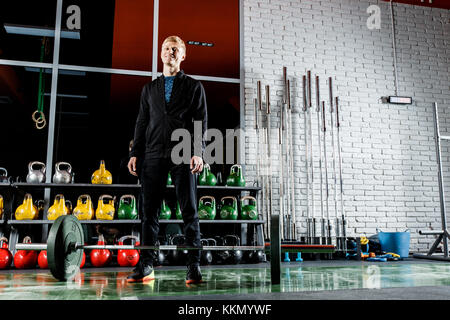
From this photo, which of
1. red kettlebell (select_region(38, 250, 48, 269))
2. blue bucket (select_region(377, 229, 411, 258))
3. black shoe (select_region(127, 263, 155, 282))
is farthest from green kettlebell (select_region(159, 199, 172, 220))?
blue bucket (select_region(377, 229, 411, 258))

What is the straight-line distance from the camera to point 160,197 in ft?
7.99

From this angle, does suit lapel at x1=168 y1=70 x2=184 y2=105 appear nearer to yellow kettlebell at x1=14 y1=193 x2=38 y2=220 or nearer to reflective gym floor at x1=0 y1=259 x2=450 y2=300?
reflective gym floor at x1=0 y1=259 x2=450 y2=300

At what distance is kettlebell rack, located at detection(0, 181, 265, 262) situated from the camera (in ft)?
13.2

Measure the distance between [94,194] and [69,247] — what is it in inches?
91.2

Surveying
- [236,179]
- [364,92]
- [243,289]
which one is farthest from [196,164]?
[364,92]

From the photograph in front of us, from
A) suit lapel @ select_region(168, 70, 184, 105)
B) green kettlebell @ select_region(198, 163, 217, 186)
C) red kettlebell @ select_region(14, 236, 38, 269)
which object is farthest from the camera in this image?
green kettlebell @ select_region(198, 163, 217, 186)

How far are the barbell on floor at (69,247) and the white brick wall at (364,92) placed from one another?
289cm

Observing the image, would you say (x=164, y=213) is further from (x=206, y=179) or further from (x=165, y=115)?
(x=165, y=115)

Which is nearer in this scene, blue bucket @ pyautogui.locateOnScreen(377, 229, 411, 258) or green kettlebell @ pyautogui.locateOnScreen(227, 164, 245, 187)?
green kettlebell @ pyautogui.locateOnScreen(227, 164, 245, 187)

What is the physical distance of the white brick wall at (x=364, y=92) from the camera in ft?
17.8

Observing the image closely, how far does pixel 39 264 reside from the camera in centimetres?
372

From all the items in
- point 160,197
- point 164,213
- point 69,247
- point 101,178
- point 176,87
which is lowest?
point 69,247

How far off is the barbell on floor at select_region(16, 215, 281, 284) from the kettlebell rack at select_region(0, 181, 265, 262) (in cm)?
152
